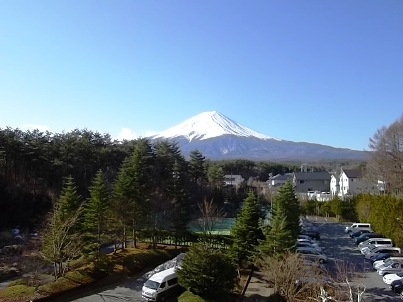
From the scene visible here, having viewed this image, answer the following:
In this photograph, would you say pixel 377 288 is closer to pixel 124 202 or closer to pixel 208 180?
pixel 124 202

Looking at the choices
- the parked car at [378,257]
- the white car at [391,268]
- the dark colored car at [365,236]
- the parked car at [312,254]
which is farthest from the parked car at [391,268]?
the dark colored car at [365,236]

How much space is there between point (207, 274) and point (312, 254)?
428 inches

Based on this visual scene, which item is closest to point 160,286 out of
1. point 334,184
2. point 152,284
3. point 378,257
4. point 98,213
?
point 152,284

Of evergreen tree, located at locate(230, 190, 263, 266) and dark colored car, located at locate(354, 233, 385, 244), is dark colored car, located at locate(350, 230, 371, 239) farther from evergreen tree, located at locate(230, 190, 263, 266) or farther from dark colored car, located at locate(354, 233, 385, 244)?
evergreen tree, located at locate(230, 190, 263, 266)

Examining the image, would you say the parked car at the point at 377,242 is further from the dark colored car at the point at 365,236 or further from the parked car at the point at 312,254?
the parked car at the point at 312,254

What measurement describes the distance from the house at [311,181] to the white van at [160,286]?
58182 mm

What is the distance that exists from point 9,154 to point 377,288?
110 ft

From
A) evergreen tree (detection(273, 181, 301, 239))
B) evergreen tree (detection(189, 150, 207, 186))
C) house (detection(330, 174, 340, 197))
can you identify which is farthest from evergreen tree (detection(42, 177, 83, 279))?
house (detection(330, 174, 340, 197))

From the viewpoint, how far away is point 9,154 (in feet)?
126

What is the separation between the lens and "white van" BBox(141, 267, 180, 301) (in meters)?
18.4

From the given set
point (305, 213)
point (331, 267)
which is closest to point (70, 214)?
point (331, 267)

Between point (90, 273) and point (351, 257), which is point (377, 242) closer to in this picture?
point (351, 257)

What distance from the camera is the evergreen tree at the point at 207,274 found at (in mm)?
17281

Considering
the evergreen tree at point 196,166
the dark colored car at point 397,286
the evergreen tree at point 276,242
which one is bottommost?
the dark colored car at point 397,286
